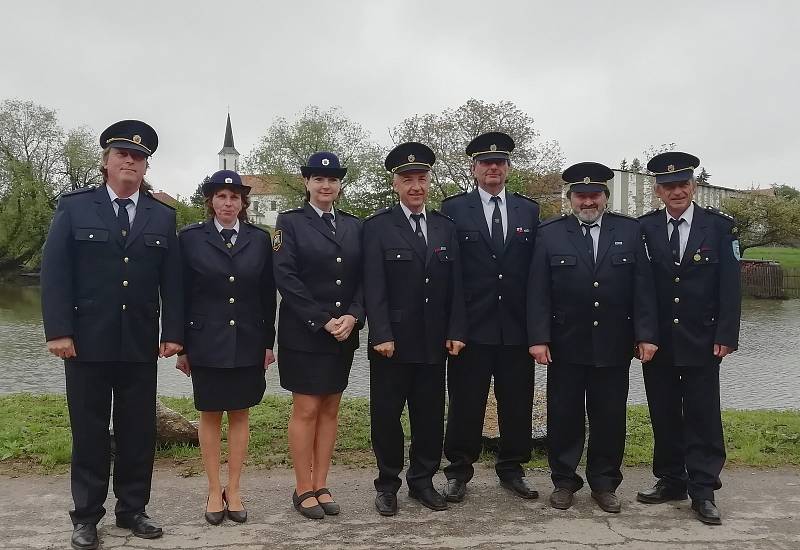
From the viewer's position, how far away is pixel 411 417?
4.75 metres

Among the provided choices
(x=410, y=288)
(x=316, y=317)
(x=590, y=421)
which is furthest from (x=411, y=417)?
(x=590, y=421)

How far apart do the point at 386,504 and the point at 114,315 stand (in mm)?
2139

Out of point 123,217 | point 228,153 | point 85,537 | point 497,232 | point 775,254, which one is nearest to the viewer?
point 85,537

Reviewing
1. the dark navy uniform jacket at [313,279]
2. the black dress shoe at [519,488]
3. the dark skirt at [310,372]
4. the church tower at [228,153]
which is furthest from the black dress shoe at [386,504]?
the church tower at [228,153]

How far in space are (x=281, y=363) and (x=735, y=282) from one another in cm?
315

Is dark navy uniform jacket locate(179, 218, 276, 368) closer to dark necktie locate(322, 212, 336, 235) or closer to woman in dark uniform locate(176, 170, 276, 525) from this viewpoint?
woman in dark uniform locate(176, 170, 276, 525)

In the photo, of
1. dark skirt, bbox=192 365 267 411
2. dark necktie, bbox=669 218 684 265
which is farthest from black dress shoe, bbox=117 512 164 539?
dark necktie, bbox=669 218 684 265

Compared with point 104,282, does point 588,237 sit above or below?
above

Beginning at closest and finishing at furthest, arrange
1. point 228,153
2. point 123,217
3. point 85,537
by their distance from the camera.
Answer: point 85,537, point 123,217, point 228,153

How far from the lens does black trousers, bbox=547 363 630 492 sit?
4.69 meters

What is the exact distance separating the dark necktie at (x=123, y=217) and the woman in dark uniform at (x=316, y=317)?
931 mm

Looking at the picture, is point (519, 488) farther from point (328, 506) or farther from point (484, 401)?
point (328, 506)

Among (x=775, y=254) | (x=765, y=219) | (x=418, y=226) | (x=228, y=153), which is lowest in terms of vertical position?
(x=418, y=226)

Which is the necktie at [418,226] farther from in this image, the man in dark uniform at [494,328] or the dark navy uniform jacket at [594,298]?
the dark navy uniform jacket at [594,298]
